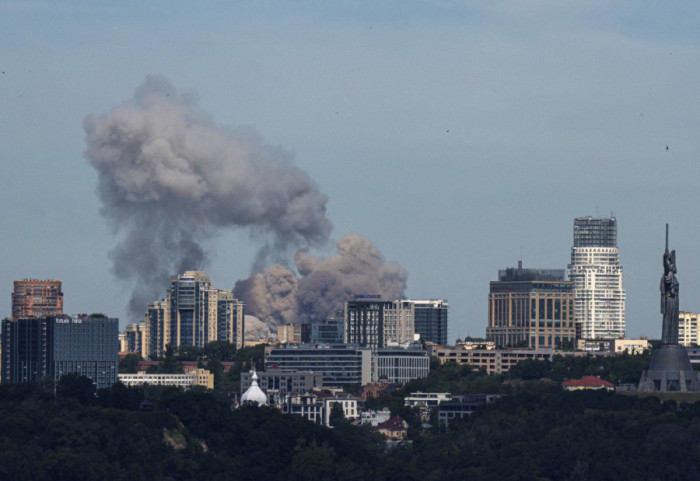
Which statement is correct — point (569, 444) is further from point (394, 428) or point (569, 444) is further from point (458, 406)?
point (394, 428)

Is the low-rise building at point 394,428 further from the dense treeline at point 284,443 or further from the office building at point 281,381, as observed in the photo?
the office building at point 281,381

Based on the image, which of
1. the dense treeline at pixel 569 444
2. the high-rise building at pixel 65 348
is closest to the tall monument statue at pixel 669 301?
the dense treeline at pixel 569 444

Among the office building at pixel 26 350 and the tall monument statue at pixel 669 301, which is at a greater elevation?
the tall monument statue at pixel 669 301

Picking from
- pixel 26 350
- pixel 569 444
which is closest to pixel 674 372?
pixel 569 444

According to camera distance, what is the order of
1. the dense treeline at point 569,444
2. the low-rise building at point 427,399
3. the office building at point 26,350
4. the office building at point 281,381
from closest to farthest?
the dense treeline at point 569,444
the low-rise building at point 427,399
the office building at point 26,350
the office building at point 281,381

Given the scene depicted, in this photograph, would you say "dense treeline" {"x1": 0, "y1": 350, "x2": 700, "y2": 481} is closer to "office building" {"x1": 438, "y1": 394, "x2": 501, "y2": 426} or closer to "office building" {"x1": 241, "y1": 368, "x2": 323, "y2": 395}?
"office building" {"x1": 438, "y1": 394, "x2": 501, "y2": 426}

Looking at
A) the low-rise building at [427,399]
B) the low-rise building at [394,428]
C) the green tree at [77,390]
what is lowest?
the low-rise building at [394,428]
